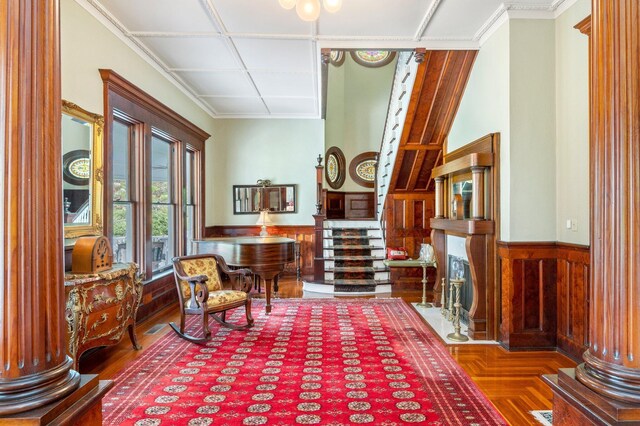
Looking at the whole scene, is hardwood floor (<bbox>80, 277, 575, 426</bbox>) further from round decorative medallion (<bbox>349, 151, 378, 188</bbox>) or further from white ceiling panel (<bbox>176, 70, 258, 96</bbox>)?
round decorative medallion (<bbox>349, 151, 378, 188</bbox>)

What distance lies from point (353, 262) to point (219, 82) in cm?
367

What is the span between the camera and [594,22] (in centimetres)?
133

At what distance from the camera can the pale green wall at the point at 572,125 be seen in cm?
323

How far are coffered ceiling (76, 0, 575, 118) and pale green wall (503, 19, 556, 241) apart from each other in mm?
288

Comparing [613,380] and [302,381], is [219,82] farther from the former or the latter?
[613,380]

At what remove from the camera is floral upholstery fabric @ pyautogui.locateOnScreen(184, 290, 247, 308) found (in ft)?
13.0

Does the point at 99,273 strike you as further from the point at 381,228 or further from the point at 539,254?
the point at 381,228

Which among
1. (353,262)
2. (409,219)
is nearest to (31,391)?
(353,262)

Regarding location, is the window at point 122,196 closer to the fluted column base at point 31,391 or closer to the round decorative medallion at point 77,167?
the round decorative medallion at point 77,167

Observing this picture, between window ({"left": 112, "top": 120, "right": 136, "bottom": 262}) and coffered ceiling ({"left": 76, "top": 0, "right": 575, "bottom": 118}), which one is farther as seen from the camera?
window ({"left": 112, "top": 120, "right": 136, "bottom": 262})

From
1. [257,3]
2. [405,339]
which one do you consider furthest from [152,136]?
[405,339]

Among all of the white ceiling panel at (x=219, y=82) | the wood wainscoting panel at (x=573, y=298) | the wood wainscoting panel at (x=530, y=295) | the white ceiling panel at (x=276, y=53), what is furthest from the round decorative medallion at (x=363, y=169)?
the wood wainscoting panel at (x=573, y=298)

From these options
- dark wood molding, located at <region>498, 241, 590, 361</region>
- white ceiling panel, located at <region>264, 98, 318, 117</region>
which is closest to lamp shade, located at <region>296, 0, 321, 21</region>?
dark wood molding, located at <region>498, 241, 590, 361</region>

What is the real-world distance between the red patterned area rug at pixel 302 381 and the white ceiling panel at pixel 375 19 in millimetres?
3184
